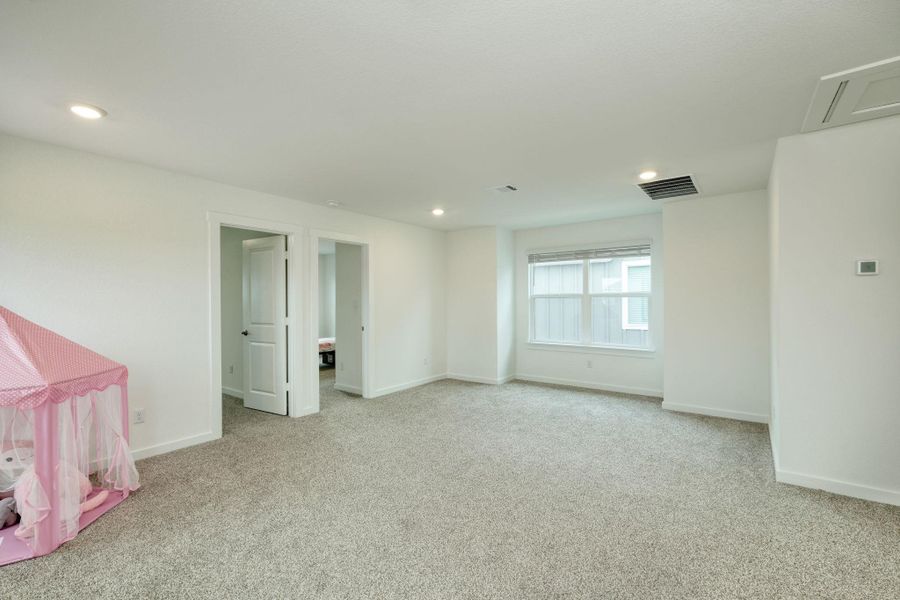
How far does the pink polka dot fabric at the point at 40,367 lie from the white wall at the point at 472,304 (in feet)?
14.8

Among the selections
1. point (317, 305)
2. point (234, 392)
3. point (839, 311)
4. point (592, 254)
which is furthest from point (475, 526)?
point (592, 254)

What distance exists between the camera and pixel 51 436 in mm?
2160

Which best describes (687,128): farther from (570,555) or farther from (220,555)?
(220,555)

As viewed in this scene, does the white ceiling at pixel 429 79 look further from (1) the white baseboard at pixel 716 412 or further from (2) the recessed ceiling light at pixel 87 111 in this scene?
(1) the white baseboard at pixel 716 412

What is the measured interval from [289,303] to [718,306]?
4679mm

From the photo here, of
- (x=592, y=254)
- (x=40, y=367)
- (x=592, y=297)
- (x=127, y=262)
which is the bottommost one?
(x=40, y=367)

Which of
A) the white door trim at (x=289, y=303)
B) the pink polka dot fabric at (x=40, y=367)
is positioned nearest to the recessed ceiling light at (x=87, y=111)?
the pink polka dot fabric at (x=40, y=367)

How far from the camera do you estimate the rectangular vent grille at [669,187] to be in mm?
3917

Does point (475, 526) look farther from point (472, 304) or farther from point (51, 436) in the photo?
point (472, 304)

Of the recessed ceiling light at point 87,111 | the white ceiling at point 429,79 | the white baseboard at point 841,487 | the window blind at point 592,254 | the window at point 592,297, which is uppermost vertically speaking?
the recessed ceiling light at point 87,111

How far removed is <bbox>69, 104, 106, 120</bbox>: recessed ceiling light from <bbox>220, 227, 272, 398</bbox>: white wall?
297cm

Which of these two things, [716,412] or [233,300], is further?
[233,300]

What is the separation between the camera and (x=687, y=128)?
2732 mm

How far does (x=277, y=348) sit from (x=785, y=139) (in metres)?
4.86
